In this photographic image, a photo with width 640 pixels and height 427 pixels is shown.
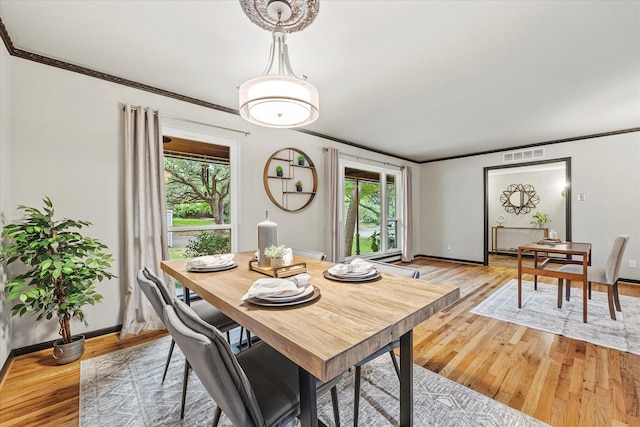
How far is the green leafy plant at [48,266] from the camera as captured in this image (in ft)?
6.12

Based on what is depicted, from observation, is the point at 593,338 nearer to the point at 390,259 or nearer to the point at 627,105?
the point at 627,105

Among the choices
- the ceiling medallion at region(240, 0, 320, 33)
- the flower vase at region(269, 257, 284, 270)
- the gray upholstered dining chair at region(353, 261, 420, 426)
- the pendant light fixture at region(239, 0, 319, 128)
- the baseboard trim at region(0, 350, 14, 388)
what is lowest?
the baseboard trim at region(0, 350, 14, 388)

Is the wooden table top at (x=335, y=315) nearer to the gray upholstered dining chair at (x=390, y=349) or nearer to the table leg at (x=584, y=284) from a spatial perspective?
the gray upholstered dining chair at (x=390, y=349)

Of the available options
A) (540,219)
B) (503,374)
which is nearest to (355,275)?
(503,374)

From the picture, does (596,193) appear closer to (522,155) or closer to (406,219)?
(522,155)

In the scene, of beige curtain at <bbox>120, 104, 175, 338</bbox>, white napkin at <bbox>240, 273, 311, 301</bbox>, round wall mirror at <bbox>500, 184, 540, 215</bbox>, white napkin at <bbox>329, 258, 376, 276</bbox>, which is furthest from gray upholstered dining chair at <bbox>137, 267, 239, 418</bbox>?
round wall mirror at <bbox>500, 184, 540, 215</bbox>

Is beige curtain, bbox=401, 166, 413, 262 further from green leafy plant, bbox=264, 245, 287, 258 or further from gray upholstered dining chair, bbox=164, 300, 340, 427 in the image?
gray upholstered dining chair, bbox=164, 300, 340, 427

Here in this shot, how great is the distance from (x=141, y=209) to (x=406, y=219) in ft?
16.1

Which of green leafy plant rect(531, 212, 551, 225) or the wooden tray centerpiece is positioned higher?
green leafy plant rect(531, 212, 551, 225)

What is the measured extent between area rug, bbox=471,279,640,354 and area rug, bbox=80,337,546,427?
5.16ft

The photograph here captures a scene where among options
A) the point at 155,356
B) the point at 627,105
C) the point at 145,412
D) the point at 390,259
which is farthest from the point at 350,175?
the point at 145,412

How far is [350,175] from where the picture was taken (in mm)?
5234

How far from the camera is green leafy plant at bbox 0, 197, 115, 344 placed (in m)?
1.86

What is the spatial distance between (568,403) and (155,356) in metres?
2.91
